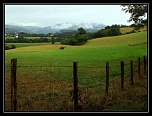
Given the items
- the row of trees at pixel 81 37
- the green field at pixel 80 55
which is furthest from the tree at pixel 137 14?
the row of trees at pixel 81 37

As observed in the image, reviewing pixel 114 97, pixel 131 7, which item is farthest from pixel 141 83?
pixel 131 7

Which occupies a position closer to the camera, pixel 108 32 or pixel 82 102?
pixel 82 102

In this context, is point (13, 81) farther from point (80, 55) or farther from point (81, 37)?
point (81, 37)

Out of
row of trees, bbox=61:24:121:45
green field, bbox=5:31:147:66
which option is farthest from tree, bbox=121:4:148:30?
row of trees, bbox=61:24:121:45

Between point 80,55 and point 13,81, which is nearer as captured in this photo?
point 13,81

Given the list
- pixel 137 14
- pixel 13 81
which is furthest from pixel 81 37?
pixel 13 81

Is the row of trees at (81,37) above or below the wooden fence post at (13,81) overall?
above

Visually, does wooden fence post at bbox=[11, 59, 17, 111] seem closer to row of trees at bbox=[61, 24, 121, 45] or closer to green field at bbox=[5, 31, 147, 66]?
green field at bbox=[5, 31, 147, 66]

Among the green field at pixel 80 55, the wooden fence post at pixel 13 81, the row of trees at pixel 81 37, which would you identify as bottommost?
the wooden fence post at pixel 13 81

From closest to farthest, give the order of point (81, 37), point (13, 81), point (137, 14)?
point (13, 81) → point (137, 14) → point (81, 37)

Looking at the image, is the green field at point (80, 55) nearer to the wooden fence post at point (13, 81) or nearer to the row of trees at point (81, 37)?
the wooden fence post at point (13, 81)

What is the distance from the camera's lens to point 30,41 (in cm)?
12275

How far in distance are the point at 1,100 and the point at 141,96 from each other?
658cm

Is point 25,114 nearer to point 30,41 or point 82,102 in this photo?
point 82,102
